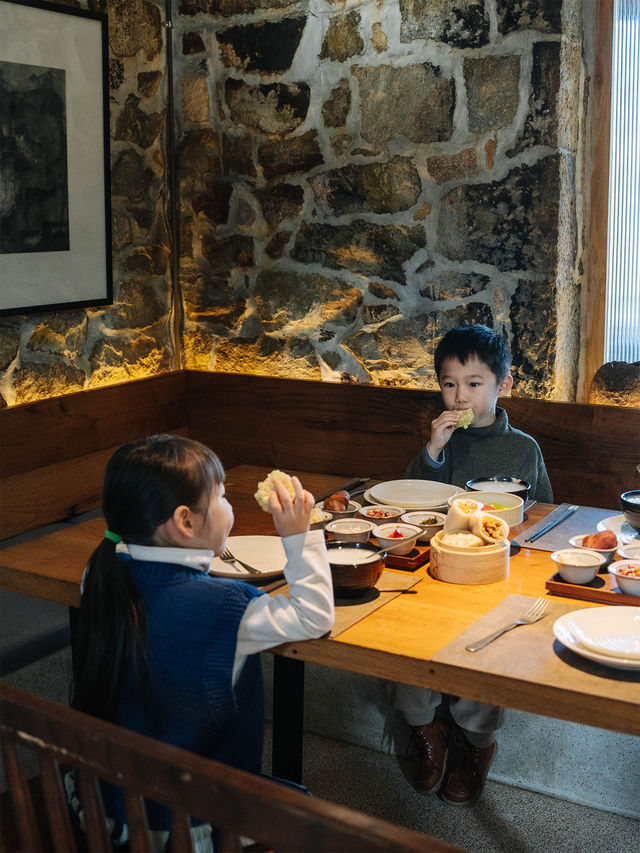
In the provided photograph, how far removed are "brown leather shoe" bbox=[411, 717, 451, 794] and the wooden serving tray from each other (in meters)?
0.94

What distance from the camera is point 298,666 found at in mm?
2422

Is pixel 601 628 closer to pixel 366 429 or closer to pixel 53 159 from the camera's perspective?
pixel 366 429

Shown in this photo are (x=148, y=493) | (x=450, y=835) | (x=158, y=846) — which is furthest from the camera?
(x=450, y=835)

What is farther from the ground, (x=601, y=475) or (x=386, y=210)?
(x=386, y=210)

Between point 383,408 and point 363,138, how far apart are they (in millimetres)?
1080

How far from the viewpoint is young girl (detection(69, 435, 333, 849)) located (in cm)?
178

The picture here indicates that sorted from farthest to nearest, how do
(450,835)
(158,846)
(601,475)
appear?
(601,475) < (450,835) < (158,846)

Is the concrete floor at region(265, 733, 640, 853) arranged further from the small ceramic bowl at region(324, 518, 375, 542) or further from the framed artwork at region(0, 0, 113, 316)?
the framed artwork at region(0, 0, 113, 316)

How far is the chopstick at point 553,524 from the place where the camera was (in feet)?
7.95

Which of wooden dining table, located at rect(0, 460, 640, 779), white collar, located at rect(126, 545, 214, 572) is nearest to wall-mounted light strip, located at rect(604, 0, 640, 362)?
wooden dining table, located at rect(0, 460, 640, 779)

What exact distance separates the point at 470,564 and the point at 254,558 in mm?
511

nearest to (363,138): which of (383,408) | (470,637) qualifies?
(383,408)

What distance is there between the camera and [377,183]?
381 centimetres

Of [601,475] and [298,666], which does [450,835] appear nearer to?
[298,666]
